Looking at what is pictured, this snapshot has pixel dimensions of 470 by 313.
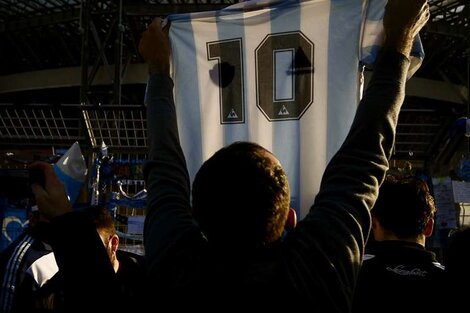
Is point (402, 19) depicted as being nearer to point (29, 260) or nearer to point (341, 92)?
point (341, 92)

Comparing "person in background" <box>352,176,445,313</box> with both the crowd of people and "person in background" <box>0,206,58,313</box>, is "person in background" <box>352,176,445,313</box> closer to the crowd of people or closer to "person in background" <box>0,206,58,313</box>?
the crowd of people

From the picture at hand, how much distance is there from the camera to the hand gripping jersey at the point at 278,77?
212 centimetres

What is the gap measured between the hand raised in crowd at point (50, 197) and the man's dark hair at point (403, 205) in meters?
1.48

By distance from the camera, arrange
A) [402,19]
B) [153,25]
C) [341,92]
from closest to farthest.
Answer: [402,19] → [153,25] → [341,92]

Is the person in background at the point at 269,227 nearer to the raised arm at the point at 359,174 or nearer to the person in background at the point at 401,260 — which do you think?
the raised arm at the point at 359,174

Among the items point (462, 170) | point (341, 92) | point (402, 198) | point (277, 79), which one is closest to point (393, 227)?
point (402, 198)

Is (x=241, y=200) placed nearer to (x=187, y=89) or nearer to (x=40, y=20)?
(x=187, y=89)

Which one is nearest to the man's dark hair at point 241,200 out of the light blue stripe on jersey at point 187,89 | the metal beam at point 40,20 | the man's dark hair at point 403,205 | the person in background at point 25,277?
the light blue stripe on jersey at point 187,89

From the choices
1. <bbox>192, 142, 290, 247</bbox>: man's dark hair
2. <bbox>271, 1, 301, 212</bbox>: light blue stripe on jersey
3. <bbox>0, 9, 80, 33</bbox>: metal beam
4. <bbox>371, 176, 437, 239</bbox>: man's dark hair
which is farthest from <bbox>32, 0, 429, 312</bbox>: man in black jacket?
<bbox>0, 9, 80, 33</bbox>: metal beam

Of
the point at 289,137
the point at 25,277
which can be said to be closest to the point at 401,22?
the point at 289,137

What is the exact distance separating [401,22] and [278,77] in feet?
2.82

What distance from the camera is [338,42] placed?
2.18 metres

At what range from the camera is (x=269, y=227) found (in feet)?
4.05

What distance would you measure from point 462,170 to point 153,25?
8.49 ft
